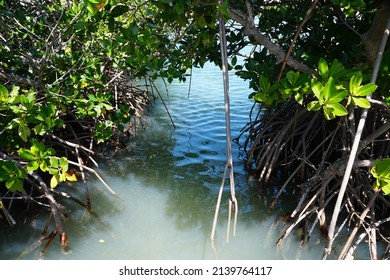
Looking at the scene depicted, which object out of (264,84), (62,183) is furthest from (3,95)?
(62,183)

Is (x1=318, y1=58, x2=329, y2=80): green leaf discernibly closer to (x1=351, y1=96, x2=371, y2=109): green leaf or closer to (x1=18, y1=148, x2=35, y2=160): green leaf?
(x1=351, y1=96, x2=371, y2=109): green leaf

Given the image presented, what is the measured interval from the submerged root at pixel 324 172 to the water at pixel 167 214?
173 mm

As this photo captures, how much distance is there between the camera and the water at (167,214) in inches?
98.7

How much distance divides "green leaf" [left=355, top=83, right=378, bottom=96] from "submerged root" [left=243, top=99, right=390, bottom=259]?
1.83ft

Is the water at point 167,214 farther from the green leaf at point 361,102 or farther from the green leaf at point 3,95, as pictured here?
the green leaf at point 361,102

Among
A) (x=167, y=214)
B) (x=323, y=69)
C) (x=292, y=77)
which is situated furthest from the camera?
(x=167, y=214)

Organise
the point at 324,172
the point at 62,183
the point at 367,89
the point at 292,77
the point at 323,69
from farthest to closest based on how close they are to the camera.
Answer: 1. the point at 62,183
2. the point at 324,172
3. the point at 292,77
4. the point at 323,69
5. the point at 367,89

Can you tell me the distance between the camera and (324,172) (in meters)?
2.50

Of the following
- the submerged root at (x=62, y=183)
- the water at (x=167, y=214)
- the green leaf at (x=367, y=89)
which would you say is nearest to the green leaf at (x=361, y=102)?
the green leaf at (x=367, y=89)

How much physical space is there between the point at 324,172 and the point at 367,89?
99 cm

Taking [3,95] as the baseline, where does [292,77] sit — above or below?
above

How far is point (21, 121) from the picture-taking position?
1977 mm

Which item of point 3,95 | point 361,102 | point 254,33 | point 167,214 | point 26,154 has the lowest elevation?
point 167,214

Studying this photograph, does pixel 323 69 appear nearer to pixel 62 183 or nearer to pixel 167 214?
pixel 167 214
